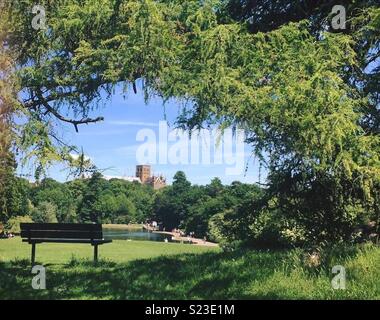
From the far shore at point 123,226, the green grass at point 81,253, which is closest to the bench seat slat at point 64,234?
the green grass at point 81,253

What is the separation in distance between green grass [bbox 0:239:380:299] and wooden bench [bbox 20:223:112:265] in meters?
2.27

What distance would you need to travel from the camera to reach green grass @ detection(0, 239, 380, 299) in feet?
23.3

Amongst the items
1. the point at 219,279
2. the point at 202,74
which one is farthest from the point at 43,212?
the point at 202,74

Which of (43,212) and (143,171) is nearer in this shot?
(43,212)

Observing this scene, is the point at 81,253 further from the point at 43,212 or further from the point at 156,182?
the point at 156,182

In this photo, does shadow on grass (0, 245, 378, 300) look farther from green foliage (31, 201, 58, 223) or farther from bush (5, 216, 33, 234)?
green foliage (31, 201, 58, 223)

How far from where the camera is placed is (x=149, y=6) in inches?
239

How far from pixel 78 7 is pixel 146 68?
1201 mm

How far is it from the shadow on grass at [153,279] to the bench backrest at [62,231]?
180 cm

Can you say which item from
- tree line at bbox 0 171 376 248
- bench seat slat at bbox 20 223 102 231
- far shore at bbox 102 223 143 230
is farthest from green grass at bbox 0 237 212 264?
far shore at bbox 102 223 143 230

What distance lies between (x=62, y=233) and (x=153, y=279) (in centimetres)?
448

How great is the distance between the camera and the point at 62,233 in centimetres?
1260

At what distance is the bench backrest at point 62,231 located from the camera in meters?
12.6
